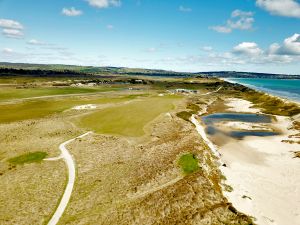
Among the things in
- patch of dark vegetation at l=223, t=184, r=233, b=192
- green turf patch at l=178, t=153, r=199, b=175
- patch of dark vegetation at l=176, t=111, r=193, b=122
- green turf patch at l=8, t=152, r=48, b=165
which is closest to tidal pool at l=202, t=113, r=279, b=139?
patch of dark vegetation at l=176, t=111, r=193, b=122

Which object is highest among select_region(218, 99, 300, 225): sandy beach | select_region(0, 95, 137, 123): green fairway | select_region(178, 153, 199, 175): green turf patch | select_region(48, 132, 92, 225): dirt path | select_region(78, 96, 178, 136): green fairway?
select_region(78, 96, 178, 136): green fairway

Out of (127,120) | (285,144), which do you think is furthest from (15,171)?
(285,144)

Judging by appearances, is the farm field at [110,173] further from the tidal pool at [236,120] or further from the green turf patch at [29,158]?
the tidal pool at [236,120]

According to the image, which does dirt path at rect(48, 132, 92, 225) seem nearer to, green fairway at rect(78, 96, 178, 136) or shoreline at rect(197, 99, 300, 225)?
green fairway at rect(78, 96, 178, 136)

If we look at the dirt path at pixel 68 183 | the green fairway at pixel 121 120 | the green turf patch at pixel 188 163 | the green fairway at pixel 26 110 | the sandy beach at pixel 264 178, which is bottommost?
the sandy beach at pixel 264 178

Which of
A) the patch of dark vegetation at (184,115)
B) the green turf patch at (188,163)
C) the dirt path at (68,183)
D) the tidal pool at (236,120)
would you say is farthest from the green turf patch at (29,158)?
the patch of dark vegetation at (184,115)

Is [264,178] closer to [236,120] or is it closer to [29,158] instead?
[29,158]
